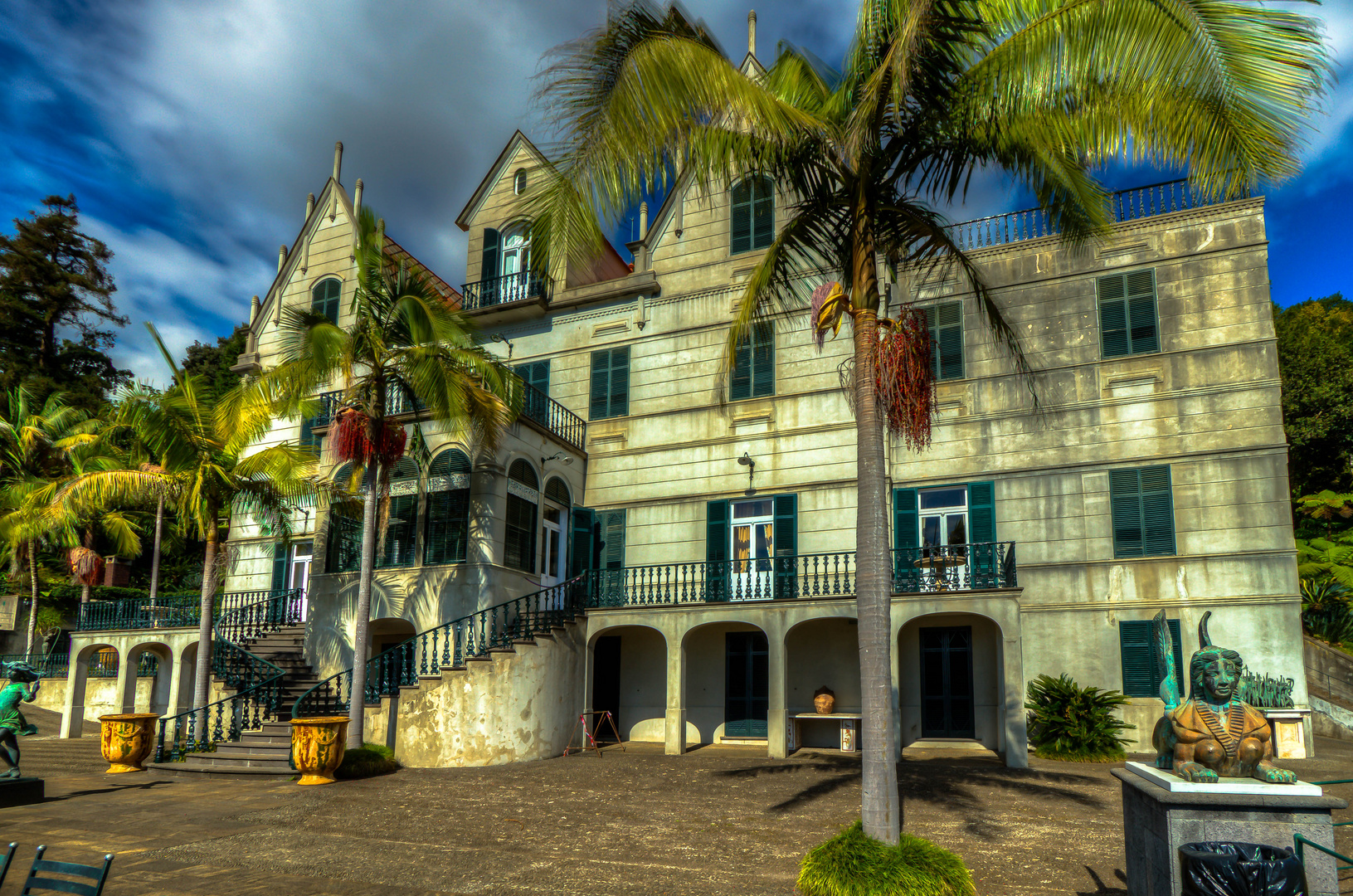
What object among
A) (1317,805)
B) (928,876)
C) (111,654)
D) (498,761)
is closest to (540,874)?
(928,876)

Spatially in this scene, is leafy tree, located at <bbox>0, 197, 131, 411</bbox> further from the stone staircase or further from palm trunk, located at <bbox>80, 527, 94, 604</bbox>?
the stone staircase

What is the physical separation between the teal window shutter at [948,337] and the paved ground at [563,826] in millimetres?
7310

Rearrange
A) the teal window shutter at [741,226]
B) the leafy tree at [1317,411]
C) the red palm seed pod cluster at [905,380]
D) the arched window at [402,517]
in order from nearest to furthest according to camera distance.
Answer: the red palm seed pod cluster at [905,380] < the arched window at [402,517] < the teal window shutter at [741,226] < the leafy tree at [1317,411]

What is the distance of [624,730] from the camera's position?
18.4m

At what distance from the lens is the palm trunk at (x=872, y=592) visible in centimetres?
705

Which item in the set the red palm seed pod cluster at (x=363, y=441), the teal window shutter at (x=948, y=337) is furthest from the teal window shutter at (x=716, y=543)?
the red palm seed pod cluster at (x=363, y=441)

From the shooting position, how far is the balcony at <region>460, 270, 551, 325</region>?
21078mm

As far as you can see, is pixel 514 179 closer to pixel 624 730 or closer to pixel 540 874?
pixel 624 730

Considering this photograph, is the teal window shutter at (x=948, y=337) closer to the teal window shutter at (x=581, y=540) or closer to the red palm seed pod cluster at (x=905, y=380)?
the teal window shutter at (x=581, y=540)

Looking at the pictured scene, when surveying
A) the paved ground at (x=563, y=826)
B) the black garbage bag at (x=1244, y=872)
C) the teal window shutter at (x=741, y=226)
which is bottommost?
the paved ground at (x=563, y=826)

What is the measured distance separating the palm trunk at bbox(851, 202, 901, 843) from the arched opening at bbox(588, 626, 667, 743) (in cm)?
1123

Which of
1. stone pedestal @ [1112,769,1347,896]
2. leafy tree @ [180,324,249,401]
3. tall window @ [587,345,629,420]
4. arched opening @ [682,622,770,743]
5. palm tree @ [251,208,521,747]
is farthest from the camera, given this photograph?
leafy tree @ [180,324,249,401]

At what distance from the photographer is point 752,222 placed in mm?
19453

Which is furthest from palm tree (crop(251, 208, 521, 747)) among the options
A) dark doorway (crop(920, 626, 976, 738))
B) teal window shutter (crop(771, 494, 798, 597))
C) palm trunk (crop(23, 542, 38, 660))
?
palm trunk (crop(23, 542, 38, 660))
